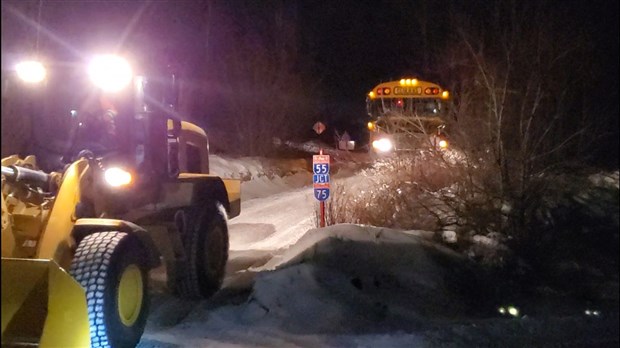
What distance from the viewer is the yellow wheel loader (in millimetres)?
5566

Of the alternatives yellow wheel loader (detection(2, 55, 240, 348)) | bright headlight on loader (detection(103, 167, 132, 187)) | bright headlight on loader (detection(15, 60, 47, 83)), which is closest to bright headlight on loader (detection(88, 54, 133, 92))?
yellow wheel loader (detection(2, 55, 240, 348))

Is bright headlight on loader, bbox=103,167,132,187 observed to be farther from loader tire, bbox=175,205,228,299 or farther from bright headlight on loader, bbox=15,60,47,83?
loader tire, bbox=175,205,228,299

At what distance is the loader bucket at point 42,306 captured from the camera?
17.4 ft

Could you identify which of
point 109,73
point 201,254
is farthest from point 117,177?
point 201,254

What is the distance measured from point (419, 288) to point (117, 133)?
4.85 meters

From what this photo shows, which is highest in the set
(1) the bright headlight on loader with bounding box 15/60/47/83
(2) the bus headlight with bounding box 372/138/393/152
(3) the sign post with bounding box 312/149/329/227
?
(1) the bright headlight on loader with bounding box 15/60/47/83

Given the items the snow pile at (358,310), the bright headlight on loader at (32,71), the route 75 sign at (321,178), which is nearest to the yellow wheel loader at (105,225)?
the bright headlight on loader at (32,71)

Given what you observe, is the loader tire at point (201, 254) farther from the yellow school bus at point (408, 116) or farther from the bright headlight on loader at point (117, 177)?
the yellow school bus at point (408, 116)

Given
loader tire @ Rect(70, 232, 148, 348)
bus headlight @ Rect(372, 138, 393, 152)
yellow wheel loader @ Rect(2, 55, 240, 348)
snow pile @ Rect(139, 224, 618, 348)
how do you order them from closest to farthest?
yellow wheel loader @ Rect(2, 55, 240, 348)
loader tire @ Rect(70, 232, 148, 348)
snow pile @ Rect(139, 224, 618, 348)
bus headlight @ Rect(372, 138, 393, 152)

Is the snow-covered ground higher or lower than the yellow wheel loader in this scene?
lower

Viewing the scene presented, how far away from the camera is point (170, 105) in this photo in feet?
31.9

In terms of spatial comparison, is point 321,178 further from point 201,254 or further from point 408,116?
point 201,254

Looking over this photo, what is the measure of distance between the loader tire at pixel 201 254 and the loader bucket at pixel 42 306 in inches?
172

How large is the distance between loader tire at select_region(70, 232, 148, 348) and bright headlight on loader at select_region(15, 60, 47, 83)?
1.70m
